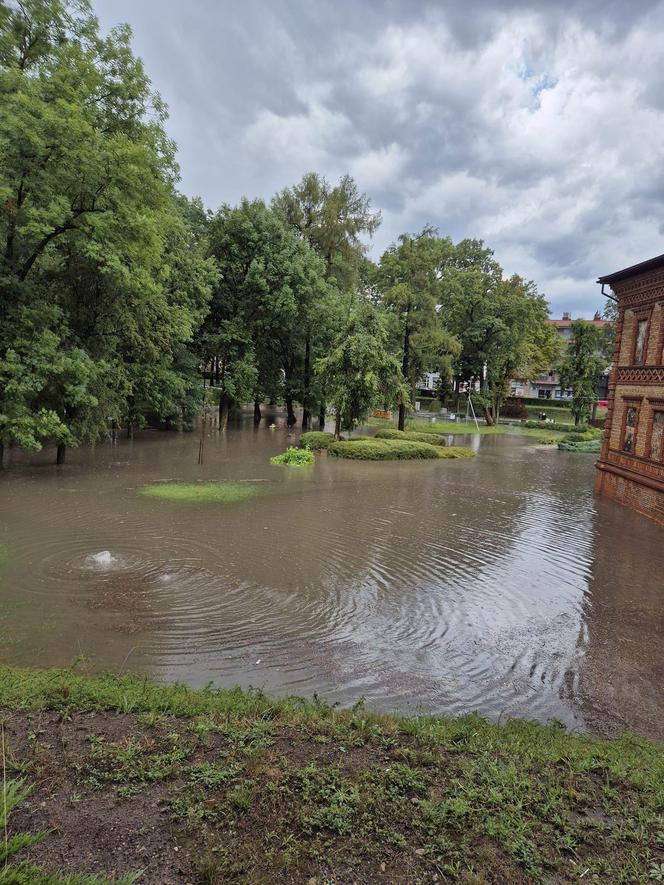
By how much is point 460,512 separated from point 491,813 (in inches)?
511

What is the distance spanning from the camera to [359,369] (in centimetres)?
2680

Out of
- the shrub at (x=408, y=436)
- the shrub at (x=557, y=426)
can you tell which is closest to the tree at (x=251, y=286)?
the shrub at (x=408, y=436)

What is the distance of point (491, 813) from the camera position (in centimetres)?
374

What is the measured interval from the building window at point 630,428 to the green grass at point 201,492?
13.8m

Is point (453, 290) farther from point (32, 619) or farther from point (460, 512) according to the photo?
point (32, 619)

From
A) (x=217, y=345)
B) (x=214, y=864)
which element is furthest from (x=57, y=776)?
(x=217, y=345)

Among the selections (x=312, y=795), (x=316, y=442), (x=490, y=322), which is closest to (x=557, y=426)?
(x=490, y=322)

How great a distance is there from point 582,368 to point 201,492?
140ft

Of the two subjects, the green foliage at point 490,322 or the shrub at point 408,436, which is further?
the green foliage at point 490,322

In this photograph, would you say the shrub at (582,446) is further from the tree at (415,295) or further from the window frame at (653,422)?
the window frame at (653,422)

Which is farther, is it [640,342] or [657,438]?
[640,342]

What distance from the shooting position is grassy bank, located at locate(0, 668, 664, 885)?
127 inches

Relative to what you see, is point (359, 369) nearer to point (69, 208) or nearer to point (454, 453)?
point (454, 453)

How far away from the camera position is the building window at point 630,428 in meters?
18.4
